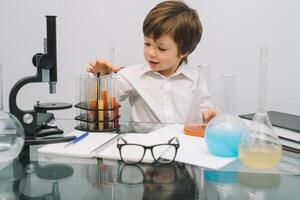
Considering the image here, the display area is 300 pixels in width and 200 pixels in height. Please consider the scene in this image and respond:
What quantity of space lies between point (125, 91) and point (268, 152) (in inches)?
26.4

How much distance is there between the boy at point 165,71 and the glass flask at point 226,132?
1.22ft

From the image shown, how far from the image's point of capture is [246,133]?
0.71 meters

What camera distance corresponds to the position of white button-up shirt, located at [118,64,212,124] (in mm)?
1254

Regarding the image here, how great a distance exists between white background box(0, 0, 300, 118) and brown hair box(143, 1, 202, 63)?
0.24 meters

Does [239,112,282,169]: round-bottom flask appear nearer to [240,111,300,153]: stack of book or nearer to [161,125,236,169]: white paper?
[161,125,236,169]: white paper

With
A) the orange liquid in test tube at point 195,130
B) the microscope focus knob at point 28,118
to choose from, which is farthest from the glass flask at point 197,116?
the microscope focus knob at point 28,118

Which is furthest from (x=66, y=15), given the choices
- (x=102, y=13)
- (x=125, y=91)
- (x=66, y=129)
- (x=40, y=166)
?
(x=40, y=166)

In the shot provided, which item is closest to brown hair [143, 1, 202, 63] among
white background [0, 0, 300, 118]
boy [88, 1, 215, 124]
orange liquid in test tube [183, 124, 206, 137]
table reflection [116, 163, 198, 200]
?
boy [88, 1, 215, 124]

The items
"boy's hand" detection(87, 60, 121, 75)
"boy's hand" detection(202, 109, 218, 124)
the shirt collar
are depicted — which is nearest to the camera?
"boy's hand" detection(202, 109, 218, 124)

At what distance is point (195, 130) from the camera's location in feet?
2.99

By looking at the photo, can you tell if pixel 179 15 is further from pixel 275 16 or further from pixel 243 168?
pixel 243 168

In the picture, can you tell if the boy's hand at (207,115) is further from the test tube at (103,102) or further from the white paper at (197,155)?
the test tube at (103,102)

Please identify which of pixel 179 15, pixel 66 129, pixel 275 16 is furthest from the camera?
pixel 275 16

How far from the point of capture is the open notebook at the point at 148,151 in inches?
28.5
